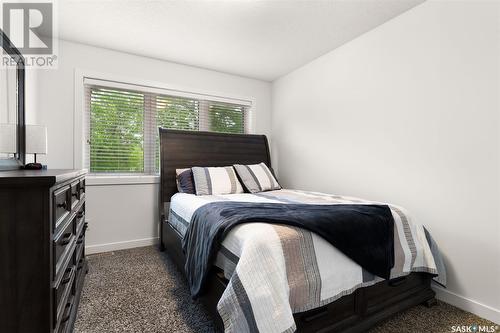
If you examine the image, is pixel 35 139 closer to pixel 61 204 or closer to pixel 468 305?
pixel 61 204

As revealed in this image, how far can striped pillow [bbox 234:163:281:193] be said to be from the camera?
299cm

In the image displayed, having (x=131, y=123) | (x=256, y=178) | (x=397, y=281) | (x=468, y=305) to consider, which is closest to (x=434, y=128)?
(x=397, y=281)

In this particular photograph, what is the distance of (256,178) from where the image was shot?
307 centimetres

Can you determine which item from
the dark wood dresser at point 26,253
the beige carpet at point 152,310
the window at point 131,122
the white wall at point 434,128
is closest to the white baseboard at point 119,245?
the beige carpet at point 152,310

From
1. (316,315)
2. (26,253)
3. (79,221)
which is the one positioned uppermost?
(26,253)

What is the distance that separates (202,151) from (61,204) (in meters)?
2.16

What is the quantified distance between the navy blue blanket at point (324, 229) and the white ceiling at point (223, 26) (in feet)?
5.56

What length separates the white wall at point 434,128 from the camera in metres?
1.73

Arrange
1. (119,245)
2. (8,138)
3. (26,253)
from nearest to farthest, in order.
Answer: (26,253) → (8,138) → (119,245)

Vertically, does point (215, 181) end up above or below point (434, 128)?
below

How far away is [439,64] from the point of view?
1967 millimetres

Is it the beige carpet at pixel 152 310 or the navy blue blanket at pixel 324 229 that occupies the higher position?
the navy blue blanket at pixel 324 229

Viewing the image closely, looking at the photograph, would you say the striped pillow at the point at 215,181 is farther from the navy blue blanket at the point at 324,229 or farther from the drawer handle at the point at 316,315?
the drawer handle at the point at 316,315

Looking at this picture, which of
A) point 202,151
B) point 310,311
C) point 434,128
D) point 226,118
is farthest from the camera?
point 226,118
